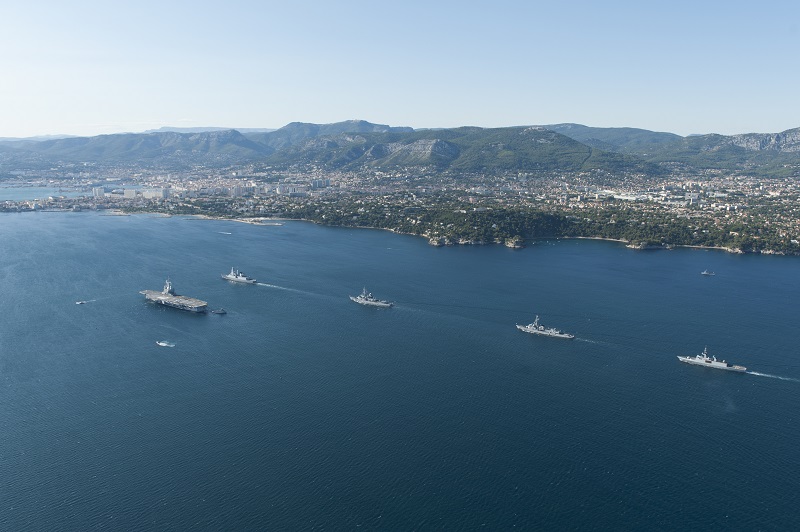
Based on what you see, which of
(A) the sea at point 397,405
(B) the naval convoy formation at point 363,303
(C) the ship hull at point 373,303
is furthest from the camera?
(C) the ship hull at point 373,303

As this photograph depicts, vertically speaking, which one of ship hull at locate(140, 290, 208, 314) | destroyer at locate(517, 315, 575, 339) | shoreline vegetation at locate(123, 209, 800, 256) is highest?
shoreline vegetation at locate(123, 209, 800, 256)

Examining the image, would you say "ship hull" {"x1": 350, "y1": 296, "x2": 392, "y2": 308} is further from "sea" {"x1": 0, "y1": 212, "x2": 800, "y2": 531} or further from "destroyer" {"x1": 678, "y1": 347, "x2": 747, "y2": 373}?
"destroyer" {"x1": 678, "y1": 347, "x2": 747, "y2": 373}

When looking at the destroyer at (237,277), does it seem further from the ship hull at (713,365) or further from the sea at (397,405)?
the ship hull at (713,365)

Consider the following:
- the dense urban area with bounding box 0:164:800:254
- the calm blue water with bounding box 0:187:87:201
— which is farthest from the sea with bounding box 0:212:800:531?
the calm blue water with bounding box 0:187:87:201

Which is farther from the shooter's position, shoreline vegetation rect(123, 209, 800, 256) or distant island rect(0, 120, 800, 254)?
distant island rect(0, 120, 800, 254)

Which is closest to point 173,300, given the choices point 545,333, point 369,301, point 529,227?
point 369,301

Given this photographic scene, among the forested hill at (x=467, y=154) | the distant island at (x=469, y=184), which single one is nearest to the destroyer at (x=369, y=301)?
the distant island at (x=469, y=184)

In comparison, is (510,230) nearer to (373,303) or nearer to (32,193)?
(373,303)
